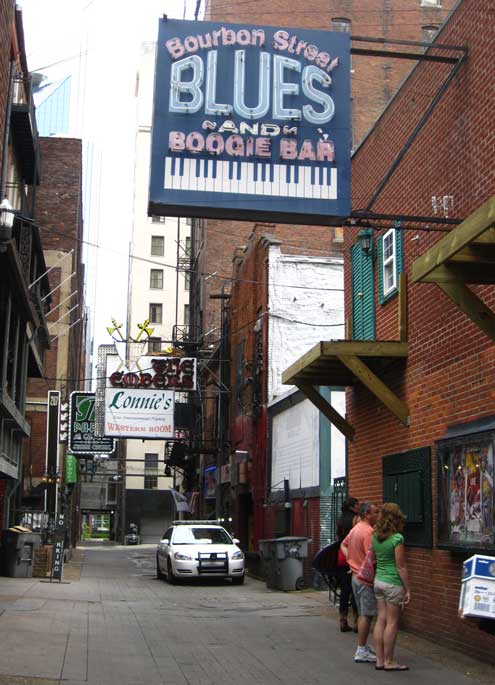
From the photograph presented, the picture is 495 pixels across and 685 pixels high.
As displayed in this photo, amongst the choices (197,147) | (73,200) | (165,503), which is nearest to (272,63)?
(197,147)

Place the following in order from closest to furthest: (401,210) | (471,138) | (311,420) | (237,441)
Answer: (471,138) < (401,210) < (311,420) < (237,441)

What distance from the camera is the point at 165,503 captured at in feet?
235

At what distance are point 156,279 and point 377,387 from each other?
71.7 m

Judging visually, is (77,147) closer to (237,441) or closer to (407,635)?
(237,441)

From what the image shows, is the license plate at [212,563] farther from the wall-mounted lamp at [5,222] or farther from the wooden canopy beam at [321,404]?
the wall-mounted lamp at [5,222]

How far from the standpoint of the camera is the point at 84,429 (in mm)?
35656

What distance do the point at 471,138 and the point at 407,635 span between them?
6.28 meters

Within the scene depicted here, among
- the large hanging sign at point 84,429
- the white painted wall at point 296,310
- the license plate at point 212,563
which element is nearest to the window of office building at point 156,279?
the large hanging sign at point 84,429

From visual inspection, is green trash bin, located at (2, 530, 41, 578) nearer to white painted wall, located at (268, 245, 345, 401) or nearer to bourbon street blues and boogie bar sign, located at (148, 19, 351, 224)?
white painted wall, located at (268, 245, 345, 401)

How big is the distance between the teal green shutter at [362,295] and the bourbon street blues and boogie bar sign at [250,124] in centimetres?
333

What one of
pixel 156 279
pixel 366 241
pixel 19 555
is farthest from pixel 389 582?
pixel 156 279

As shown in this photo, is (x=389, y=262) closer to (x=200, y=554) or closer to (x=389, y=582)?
(x=389, y=582)

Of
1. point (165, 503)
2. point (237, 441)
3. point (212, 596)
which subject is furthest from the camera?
point (165, 503)

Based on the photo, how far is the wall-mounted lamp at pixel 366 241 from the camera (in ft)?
45.9
